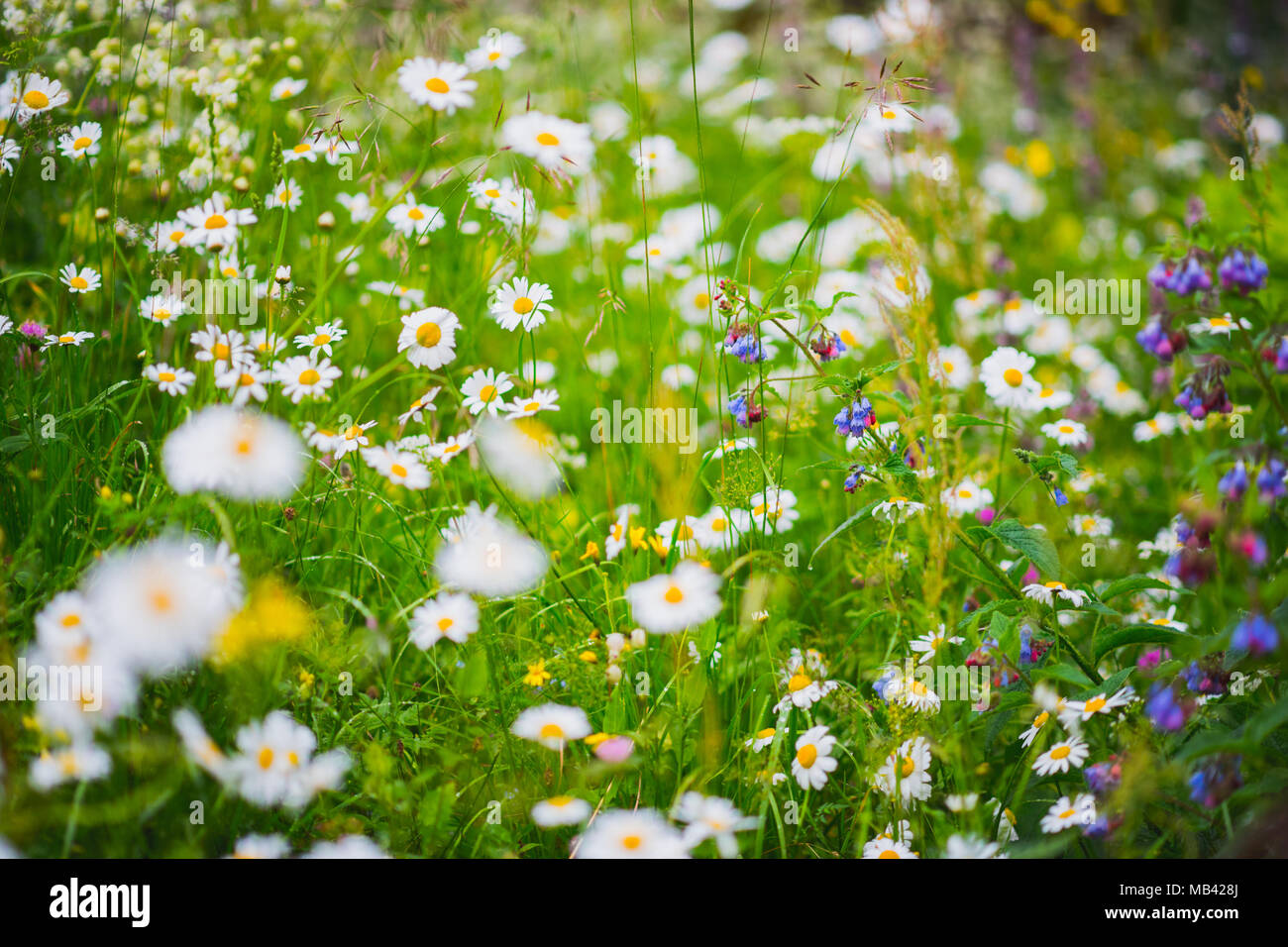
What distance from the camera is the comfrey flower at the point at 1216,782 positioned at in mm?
1111

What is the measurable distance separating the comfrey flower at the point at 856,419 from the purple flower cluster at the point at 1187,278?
0.54 meters

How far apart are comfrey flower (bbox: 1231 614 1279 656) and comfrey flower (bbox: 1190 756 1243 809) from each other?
16cm

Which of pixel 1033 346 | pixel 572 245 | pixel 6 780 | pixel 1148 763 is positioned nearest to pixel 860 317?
pixel 1033 346

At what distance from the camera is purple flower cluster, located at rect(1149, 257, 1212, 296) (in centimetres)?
146

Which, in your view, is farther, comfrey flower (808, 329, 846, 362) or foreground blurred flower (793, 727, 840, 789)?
comfrey flower (808, 329, 846, 362)

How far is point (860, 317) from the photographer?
264 cm

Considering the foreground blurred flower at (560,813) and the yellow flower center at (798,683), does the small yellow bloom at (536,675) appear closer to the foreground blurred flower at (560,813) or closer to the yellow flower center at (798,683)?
the foreground blurred flower at (560,813)

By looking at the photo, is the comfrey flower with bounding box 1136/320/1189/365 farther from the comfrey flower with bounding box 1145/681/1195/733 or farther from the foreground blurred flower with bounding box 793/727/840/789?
the foreground blurred flower with bounding box 793/727/840/789

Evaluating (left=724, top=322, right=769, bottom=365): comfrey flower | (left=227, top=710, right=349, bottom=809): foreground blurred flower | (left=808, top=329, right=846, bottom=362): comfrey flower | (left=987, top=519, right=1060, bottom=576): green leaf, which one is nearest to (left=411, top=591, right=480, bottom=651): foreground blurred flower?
(left=227, top=710, right=349, bottom=809): foreground blurred flower

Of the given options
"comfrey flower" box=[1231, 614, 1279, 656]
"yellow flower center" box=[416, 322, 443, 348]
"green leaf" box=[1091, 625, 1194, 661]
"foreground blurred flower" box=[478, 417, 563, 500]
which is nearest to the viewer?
"comfrey flower" box=[1231, 614, 1279, 656]

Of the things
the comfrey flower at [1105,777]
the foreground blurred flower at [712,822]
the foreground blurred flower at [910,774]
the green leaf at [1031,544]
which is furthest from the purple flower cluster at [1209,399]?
the foreground blurred flower at [712,822]

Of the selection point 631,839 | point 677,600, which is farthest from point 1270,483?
point 631,839
